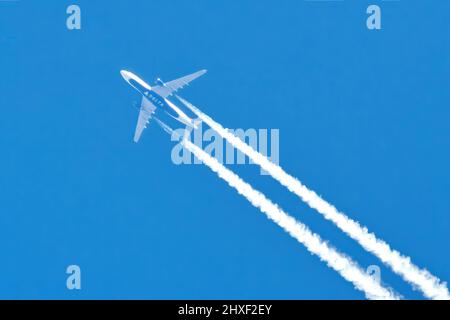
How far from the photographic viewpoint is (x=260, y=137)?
56.6 ft

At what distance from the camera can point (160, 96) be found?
17.2 meters

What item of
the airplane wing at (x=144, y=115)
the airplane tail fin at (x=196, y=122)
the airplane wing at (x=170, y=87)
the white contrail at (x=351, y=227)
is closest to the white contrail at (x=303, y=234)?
the airplane tail fin at (x=196, y=122)

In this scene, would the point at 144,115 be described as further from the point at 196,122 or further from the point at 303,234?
the point at 303,234

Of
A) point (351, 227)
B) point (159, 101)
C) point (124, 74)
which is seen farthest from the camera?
point (124, 74)

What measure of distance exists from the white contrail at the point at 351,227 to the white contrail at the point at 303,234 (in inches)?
22.2

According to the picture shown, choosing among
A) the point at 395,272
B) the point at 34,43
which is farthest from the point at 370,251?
the point at 34,43

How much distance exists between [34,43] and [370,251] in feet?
32.9

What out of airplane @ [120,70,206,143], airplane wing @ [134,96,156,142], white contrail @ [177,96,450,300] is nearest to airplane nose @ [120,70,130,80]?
airplane @ [120,70,206,143]

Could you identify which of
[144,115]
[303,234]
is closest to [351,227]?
[303,234]

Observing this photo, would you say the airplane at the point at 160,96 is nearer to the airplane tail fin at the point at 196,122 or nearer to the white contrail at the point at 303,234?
the airplane tail fin at the point at 196,122

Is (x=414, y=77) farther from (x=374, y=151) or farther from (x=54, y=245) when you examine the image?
(x=54, y=245)

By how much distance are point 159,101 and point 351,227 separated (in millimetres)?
5656

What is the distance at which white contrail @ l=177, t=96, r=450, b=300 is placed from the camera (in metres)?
16.4

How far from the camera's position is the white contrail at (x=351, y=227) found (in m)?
16.4
